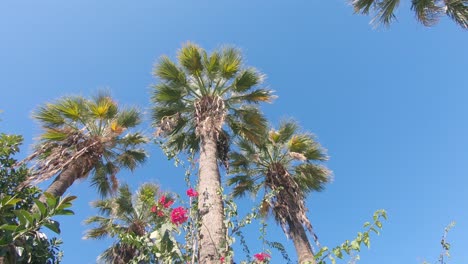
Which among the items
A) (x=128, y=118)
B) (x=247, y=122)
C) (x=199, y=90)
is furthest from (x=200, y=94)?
(x=128, y=118)

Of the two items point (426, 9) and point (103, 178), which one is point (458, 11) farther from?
point (103, 178)

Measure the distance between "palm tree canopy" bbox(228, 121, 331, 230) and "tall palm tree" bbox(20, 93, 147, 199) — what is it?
318cm

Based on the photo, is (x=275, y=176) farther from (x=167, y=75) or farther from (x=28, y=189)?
(x=28, y=189)

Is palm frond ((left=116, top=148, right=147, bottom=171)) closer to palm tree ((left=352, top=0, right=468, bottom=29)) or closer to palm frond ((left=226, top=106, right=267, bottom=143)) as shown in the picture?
palm frond ((left=226, top=106, right=267, bottom=143))

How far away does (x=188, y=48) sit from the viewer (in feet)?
27.6

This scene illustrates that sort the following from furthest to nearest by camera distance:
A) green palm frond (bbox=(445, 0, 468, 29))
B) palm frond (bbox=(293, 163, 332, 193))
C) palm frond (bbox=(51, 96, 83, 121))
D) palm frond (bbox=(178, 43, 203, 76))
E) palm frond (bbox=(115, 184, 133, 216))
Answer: palm frond (bbox=(115, 184, 133, 216)) → palm frond (bbox=(293, 163, 332, 193)) → palm frond (bbox=(51, 96, 83, 121)) → palm frond (bbox=(178, 43, 203, 76)) → green palm frond (bbox=(445, 0, 468, 29))

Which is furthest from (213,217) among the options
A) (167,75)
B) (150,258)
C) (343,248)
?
(167,75)

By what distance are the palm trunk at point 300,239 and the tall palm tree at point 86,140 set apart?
4.74 metres

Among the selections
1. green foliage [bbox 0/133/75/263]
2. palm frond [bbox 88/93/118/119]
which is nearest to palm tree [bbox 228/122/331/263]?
palm frond [bbox 88/93/118/119]

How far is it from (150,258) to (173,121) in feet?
18.1

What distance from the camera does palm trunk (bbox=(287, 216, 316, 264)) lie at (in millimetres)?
8773

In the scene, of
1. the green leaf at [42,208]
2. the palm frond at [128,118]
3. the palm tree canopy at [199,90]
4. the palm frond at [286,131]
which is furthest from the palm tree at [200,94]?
the green leaf at [42,208]

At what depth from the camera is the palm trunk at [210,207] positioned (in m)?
3.55

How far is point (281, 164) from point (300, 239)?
98.1 inches
